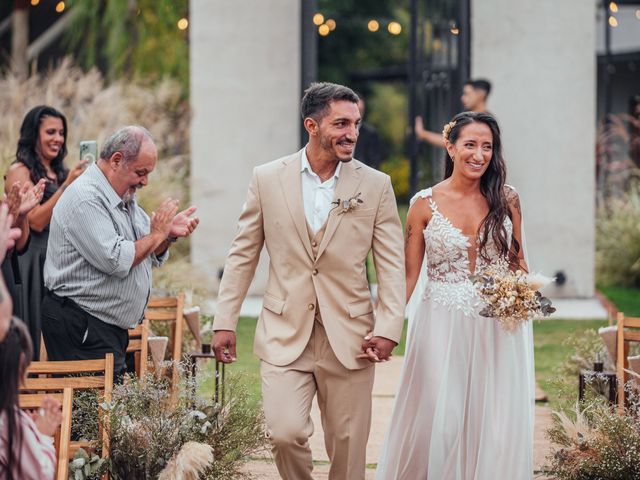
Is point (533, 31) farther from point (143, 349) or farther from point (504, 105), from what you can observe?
point (143, 349)

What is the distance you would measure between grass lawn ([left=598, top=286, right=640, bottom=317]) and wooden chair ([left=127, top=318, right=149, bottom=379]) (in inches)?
260

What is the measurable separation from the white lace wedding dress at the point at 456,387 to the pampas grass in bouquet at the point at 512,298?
0.18 meters

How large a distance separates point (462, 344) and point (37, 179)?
10.7 feet

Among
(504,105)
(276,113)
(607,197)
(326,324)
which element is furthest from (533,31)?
(326,324)

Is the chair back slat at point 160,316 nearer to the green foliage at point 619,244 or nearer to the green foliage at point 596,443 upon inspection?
the green foliage at point 596,443

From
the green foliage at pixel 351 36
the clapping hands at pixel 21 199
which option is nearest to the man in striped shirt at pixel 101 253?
the clapping hands at pixel 21 199

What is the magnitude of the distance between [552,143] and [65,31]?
10885 mm

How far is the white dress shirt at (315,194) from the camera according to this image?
219 inches

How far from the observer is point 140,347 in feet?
21.8

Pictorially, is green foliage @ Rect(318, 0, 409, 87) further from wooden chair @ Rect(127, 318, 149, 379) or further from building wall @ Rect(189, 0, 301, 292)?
wooden chair @ Rect(127, 318, 149, 379)

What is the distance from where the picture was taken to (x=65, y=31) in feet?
69.7

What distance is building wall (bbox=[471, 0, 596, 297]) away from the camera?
13.2 metres

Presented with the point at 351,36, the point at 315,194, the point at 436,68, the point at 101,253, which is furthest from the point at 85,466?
the point at 351,36

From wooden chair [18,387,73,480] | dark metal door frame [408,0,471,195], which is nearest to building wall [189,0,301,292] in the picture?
dark metal door frame [408,0,471,195]
